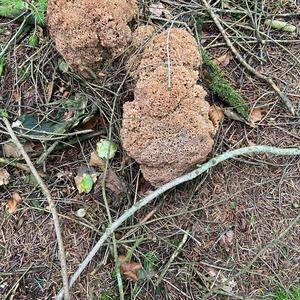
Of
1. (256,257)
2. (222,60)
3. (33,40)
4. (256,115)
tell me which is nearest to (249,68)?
(222,60)

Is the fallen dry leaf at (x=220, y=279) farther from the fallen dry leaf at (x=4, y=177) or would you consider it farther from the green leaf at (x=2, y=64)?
the green leaf at (x=2, y=64)

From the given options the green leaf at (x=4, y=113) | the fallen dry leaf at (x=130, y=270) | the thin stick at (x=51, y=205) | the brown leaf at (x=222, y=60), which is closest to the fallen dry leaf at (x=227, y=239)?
the fallen dry leaf at (x=130, y=270)

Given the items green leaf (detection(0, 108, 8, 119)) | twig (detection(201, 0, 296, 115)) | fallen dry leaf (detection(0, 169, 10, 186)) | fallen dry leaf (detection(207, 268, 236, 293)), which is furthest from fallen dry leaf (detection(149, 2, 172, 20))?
fallen dry leaf (detection(207, 268, 236, 293))

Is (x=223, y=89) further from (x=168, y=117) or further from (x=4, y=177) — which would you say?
(x=4, y=177)

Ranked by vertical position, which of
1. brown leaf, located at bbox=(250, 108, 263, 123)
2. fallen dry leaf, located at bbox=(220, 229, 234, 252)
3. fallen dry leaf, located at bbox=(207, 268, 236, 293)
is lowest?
fallen dry leaf, located at bbox=(207, 268, 236, 293)

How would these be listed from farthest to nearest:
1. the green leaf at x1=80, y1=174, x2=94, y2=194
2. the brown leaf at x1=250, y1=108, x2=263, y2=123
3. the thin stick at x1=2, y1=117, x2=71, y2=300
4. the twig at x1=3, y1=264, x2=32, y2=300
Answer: the brown leaf at x1=250, y1=108, x2=263, y2=123 → the green leaf at x1=80, y1=174, x2=94, y2=194 → the twig at x1=3, y1=264, x2=32, y2=300 → the thin stick at x1=2, y1=117, x2=71, y2=300

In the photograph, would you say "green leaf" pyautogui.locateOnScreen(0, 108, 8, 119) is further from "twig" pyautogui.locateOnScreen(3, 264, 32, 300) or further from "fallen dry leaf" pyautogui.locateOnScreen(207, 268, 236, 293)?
"fallen dry leaf" pyautogui.locateOnScreen(207, 268, 236, 293)

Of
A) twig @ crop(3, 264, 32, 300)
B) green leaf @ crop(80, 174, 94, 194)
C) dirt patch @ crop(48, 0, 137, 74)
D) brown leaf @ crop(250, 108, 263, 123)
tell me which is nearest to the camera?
dirt patch @ crop(48, 0, 137, 74)
